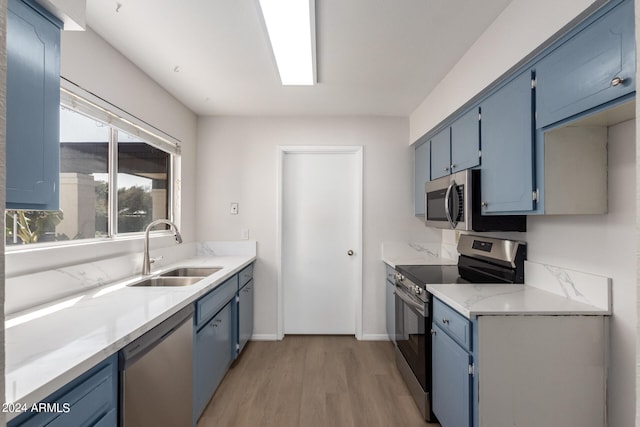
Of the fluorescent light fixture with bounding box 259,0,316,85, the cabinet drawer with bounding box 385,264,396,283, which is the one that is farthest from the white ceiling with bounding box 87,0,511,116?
the cabinet drawer with bounding box 385,264,396,283

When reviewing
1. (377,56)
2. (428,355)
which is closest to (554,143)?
(377,56)

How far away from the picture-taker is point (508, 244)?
204 cm

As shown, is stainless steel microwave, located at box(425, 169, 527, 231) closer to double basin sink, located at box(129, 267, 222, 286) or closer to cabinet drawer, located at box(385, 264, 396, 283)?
cabinet drawer, located at box(385, 264, 396, 283)

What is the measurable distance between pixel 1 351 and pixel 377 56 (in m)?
2.29

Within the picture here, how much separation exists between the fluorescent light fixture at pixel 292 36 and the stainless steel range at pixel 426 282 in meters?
1.73

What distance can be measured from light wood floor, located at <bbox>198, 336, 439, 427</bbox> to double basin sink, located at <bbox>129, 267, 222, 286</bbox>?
2.92ft

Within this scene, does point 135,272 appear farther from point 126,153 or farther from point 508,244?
point 508,244

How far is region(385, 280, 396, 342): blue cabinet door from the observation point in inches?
113

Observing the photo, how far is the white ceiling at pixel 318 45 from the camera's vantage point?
164cm

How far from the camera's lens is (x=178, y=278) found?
2322mm

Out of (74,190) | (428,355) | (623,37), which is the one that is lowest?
(428,355)

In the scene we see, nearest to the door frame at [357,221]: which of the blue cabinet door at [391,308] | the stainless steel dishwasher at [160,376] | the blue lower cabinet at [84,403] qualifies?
the blue cabinet door at [391,308]

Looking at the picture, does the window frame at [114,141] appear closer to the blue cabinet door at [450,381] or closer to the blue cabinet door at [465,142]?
the blue cabinet door at [450,381]

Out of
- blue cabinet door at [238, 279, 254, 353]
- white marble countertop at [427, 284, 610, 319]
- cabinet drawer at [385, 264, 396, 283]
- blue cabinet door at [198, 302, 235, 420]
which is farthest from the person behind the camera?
cabinet drawer at [385, 264, 396, 283]
